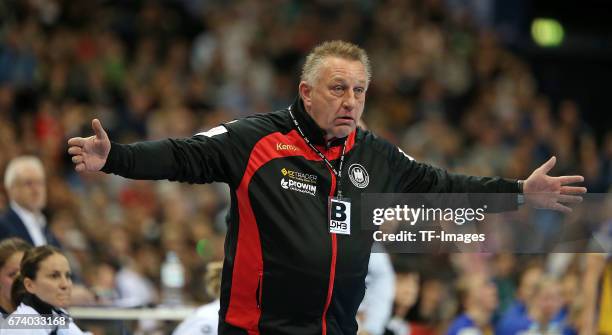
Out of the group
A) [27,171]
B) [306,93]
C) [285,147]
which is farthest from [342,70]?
[27,171]

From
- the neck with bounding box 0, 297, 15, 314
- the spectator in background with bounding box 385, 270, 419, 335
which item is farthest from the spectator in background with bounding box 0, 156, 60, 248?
the spectator in background with bounding box 385, 270, 419, 335

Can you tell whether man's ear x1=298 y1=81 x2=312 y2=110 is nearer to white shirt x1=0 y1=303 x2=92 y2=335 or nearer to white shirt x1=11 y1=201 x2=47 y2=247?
white shirt x1=0 y1=303 x2=92 y2=335

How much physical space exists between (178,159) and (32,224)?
333 centimetres

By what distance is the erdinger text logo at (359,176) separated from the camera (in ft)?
17.3

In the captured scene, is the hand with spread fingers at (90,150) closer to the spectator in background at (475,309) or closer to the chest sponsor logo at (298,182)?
the chest sponsor logo at (298,182)

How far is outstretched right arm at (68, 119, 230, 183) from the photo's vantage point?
4.66m

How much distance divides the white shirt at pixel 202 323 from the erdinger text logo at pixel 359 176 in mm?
1792

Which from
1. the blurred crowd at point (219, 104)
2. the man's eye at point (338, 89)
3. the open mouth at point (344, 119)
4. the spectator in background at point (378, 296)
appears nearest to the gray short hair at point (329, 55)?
the man's eye at point (338, 89)

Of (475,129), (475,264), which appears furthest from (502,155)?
(475,264)

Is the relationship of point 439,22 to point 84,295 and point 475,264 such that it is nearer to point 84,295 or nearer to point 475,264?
point 475,264

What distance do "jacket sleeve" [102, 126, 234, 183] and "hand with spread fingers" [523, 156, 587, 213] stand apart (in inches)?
58.6

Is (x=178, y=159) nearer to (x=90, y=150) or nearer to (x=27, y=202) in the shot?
(x=90, y=150)

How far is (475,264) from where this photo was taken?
9.63 metres

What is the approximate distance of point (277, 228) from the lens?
16.5 feet
